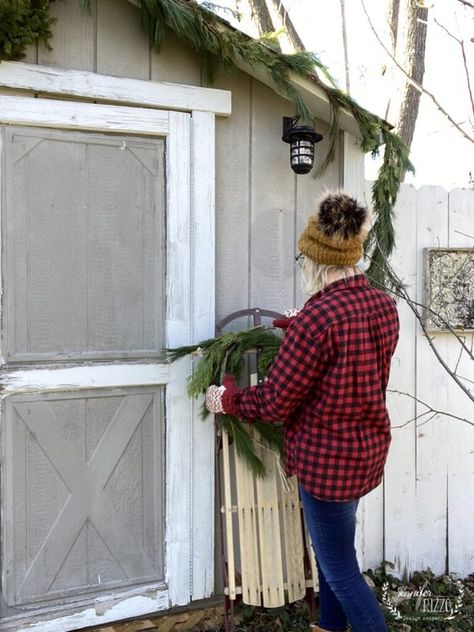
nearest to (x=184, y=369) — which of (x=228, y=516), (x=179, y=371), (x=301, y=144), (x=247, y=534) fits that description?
(x=179, y=371)

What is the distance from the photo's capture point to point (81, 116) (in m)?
2.47

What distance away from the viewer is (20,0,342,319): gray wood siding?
267 centimetres

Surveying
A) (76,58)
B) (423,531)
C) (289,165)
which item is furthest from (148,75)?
(423,531)

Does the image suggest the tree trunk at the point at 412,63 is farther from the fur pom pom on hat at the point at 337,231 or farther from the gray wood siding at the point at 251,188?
the fur pom pom on hat at the point at 337,231

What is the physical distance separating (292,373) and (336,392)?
16cm

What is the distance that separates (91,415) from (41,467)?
0.95 feet

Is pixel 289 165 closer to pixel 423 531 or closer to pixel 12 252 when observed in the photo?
pixel 12 252

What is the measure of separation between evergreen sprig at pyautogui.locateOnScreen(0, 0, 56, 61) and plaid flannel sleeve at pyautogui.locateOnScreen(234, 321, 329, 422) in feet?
4.99

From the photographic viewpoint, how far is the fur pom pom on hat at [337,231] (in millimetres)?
2057

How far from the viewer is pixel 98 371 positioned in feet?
8.33

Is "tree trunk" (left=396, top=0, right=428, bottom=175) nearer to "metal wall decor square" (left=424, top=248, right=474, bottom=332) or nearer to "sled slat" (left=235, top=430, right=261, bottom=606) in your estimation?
"metal wall decor square" (left=424, top=248, right=474, bottom=332)

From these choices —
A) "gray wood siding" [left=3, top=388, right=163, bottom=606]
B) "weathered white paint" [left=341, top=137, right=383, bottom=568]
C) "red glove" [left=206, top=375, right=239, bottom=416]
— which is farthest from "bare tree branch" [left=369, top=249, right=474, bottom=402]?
"gray wood siding" [left=3, top=388, right=163, bottom=606]

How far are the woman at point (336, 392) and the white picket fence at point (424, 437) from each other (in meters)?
1.00

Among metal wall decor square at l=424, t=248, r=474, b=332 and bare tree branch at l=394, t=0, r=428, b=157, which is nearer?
metal wall decor square at l=424, t=248, r=474, b=332
